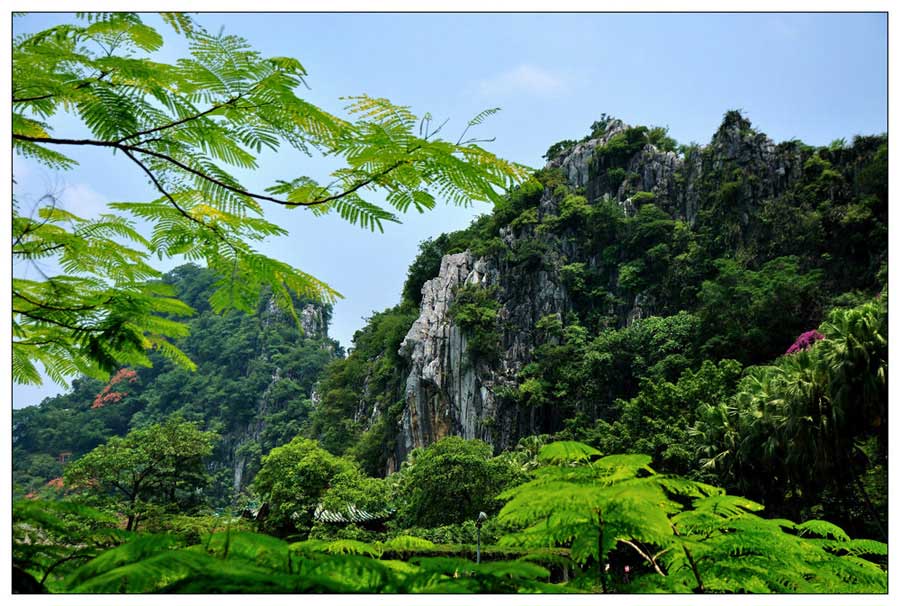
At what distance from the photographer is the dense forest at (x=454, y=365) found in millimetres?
1236

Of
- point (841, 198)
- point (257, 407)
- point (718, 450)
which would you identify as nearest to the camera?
point (718, 450)

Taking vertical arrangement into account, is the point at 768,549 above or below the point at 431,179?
below

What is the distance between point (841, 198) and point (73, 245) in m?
17.0

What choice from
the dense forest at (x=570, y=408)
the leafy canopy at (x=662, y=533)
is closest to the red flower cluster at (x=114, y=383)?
the dense forest at (x=570, y=408)

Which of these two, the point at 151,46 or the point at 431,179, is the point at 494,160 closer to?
the point at 431,179

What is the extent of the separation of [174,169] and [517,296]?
18249mm

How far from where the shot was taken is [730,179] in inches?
680

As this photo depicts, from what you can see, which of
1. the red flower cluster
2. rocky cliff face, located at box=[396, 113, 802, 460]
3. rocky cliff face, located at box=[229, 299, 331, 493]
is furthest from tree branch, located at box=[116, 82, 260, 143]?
rocky cliff face, located at box=[229, 299, 331, 493]

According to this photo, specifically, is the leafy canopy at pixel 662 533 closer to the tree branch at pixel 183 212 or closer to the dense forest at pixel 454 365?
the dense forest at pixel 454 365

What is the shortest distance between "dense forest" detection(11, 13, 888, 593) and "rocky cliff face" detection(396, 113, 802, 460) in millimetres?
95

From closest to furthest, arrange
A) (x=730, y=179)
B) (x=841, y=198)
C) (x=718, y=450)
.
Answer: (x=718, y=450), (x=841, y=198), (x=730, y=179)

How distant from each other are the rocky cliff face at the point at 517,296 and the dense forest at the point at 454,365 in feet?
0.31

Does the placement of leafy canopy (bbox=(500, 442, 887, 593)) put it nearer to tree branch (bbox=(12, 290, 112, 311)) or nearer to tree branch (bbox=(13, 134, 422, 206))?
tree branch (bbox=(13, 134, 422, 206))
